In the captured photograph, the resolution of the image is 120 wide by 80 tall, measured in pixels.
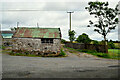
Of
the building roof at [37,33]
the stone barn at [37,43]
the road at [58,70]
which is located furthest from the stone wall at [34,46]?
the road at [58,70]

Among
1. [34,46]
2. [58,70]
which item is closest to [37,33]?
[34,46]

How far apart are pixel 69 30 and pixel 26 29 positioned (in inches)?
827

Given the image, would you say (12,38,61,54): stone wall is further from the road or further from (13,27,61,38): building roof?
the road

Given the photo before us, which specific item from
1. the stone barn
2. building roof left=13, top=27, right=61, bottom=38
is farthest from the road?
building roof left=13, top=27, right=61, bottom=38

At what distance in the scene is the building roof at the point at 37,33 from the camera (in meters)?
21.5

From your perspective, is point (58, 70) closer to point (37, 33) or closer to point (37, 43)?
point (37, 43)

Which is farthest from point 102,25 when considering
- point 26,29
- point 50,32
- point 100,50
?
point 26,29

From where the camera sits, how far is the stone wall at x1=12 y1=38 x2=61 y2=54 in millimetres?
20891

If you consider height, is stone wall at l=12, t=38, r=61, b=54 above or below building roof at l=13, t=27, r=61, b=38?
below

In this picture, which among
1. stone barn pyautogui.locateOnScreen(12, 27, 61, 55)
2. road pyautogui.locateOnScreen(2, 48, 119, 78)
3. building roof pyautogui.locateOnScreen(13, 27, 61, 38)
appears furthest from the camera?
building roof pyautogui.locateOnScreen(13, 27, 61, 38)

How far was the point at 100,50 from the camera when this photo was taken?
25375 mm

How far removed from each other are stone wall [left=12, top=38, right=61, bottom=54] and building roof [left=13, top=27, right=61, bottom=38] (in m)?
0.83

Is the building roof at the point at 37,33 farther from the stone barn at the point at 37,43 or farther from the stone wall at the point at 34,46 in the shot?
the stone wall at the point at 34,46

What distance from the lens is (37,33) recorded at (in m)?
22.5
